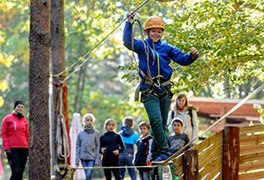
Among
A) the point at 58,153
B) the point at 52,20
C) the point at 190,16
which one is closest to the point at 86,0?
the point at 190,16

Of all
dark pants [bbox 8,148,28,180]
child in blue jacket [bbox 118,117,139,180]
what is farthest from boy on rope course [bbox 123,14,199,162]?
dark pants [bbox 8,148,28,180]

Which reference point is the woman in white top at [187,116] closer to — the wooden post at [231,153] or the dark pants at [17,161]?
the wooden post at [231,153]

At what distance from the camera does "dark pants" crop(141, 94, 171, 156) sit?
28.7 feet

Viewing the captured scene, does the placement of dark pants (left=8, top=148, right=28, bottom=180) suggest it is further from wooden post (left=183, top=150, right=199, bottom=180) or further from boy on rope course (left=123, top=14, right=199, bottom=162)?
wooden post (left=183, top=150, right=199, bottom=180)

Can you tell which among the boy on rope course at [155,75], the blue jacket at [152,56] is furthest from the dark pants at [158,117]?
the blue jacket at [152,56]

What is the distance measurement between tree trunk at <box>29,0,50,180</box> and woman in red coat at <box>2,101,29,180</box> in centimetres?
400

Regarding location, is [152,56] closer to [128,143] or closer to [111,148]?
[111,148]

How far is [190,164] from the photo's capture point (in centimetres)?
819

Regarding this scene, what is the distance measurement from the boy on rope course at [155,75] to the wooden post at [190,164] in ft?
2.09

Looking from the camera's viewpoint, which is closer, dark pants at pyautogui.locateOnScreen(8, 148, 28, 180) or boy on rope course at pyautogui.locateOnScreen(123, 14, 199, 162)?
boy on rope course at pyautogui.locateOnScreen(123, 14, 199, 162)

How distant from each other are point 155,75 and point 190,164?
1151 mm

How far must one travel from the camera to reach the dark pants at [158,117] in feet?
28.7

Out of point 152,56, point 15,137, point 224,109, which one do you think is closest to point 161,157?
point 152,56

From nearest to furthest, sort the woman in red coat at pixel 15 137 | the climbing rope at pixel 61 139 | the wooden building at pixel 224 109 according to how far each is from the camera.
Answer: the climbing rope at pixel 61 139, the woman in red coat at pixel 15 137, the wooden building at pixel 224 109
